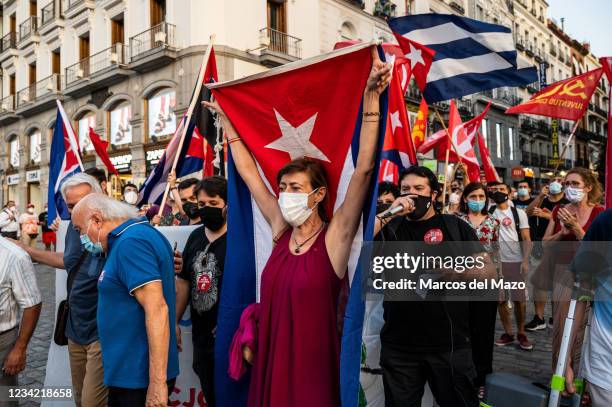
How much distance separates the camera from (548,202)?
22.9 feet

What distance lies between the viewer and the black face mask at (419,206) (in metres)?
2.84

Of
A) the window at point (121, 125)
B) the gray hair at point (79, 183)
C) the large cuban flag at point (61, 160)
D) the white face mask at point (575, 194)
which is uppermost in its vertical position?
the window at point (121, 125)

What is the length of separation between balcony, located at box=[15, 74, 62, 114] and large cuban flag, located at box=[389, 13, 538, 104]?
21000 millimetres

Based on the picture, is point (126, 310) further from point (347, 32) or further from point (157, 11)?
point (347, 32)

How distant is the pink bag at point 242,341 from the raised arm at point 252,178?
45cm

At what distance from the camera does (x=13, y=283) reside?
2.92 metres

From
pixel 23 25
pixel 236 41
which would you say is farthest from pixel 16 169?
pixel 236 41

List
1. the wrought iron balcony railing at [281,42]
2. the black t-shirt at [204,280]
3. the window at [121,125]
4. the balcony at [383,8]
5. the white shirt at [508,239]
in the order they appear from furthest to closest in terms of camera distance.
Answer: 1. the balcony at [383,8]
2. the window at [121,125]
3. the wrought iron balcony railing at [281,42]
4. the white shirt at [508,239]
5. the black t-shirt at [204,280]

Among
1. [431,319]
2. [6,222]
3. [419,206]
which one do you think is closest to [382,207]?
[419,206]

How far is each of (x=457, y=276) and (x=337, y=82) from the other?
1339 millimetres

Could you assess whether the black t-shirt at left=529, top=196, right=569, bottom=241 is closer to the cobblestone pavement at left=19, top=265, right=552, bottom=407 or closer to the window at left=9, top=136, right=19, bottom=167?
the cobblestone pavement at left=19, top=265, right=552, bottom=407

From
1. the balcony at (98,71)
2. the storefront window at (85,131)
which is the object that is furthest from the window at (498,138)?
the storefront window at (85,131)

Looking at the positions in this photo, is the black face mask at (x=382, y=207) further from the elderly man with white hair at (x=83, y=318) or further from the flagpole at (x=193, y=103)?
the elderly man with white hair at (x=83, y=318)

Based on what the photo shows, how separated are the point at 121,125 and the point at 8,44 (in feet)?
45.9
